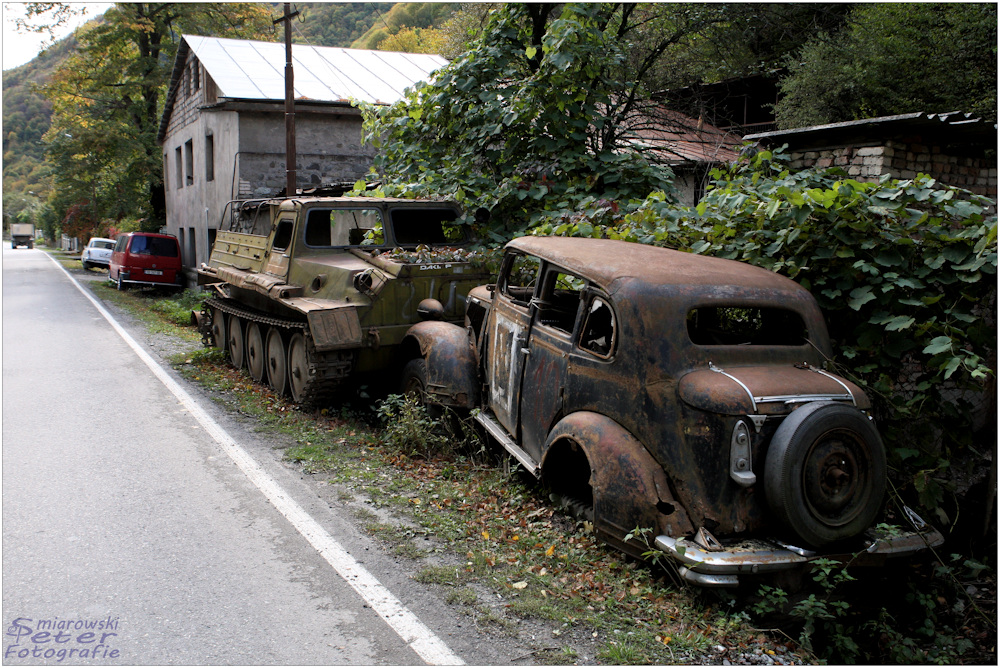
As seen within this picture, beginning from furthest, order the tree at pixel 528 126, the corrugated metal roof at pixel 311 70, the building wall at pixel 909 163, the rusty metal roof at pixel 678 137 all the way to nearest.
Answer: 1. the corrugated metal roof at pixel 311 70
2. the rusty metal roof at pixel 678 137
3. the building wall at pixel 909 163
4. the tree at pixel 528 126

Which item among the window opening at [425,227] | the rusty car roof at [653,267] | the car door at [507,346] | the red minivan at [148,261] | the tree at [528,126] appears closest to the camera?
the rusty car roof at [653,267]

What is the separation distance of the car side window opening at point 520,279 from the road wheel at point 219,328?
567 cm

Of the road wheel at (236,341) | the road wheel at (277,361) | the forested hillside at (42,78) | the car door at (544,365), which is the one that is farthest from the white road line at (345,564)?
the forested hillside at (42,78)

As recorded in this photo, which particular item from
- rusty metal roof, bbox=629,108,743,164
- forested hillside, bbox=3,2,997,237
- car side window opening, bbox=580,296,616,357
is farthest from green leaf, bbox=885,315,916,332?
rusty metal roof, bbox=629,108,743,164

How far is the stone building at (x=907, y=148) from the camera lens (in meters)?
9.79

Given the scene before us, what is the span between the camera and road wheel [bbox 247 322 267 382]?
9578 mm

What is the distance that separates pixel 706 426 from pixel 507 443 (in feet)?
6.67

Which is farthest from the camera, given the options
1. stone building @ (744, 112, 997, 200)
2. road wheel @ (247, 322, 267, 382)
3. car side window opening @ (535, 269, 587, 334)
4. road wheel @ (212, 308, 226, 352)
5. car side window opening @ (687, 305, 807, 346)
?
road wheel @ (212, 308, 226, 352)

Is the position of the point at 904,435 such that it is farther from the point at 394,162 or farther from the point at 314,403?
the point at 394,162

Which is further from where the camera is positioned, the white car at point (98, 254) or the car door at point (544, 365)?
the white car at point (98, 254)

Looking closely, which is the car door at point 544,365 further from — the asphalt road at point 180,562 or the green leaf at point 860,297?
the green leaf at point 860,297

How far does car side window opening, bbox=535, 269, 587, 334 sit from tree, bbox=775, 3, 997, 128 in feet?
35.6

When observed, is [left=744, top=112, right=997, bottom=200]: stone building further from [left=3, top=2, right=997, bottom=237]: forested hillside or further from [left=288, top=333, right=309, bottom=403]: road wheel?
[left=288, top=333, right=309, bottom=403]: road wheel

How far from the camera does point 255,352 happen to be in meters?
9.79
